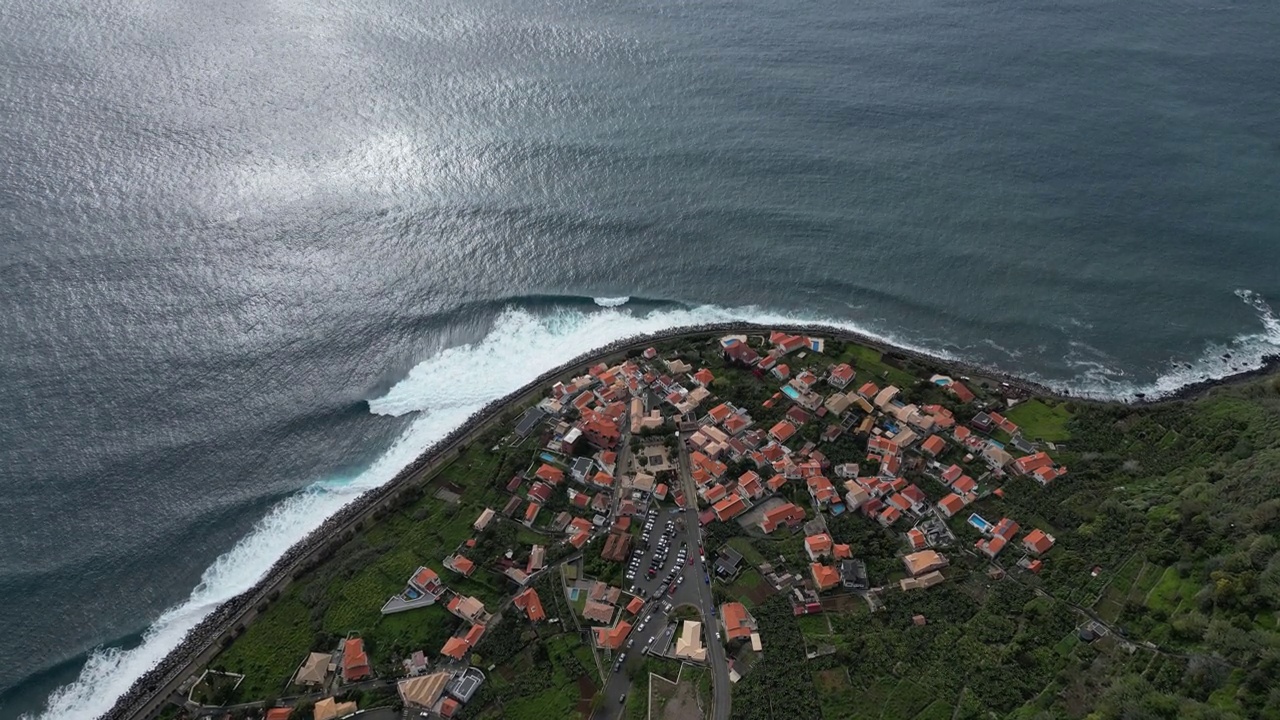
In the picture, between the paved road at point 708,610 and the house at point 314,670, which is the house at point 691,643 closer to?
the paved road at point 708,610

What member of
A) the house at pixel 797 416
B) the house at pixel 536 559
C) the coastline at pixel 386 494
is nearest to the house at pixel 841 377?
the house at pixel 797 416

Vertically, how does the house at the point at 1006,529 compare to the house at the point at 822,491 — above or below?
below

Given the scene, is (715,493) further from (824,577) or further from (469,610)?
(469,610)

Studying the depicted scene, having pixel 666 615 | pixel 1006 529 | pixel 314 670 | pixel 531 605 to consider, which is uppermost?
pixel 1006 529

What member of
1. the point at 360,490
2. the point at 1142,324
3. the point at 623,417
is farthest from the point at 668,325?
the point at 1142,324

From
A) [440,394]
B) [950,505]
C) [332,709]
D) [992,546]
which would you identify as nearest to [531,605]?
[332,709]

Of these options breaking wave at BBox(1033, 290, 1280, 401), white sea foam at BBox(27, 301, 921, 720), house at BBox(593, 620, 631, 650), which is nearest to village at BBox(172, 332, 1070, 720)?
house at BBox(593, 620, 631, 650)

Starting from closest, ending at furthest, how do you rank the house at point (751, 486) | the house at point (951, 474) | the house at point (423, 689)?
the house at point (423, 689), the house at point (751, 486), the house at point (951, 474)
